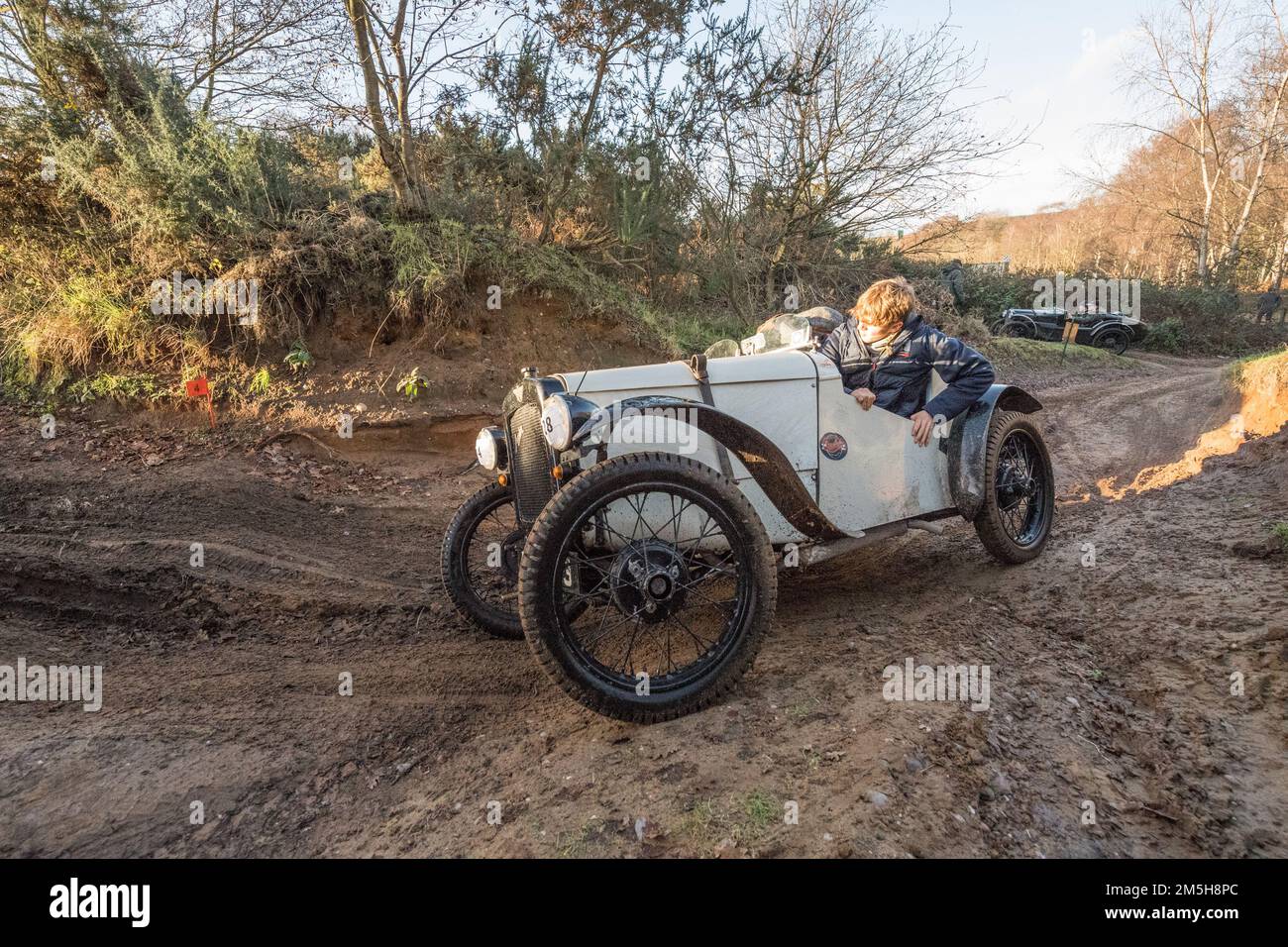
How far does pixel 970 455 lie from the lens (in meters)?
3.88

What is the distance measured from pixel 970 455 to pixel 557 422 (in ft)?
8.06

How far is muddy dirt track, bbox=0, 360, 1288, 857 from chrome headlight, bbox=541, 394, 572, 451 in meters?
1.16

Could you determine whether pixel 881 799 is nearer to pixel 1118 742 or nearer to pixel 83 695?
pixel 1118 742

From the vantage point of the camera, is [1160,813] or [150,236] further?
[150,236]

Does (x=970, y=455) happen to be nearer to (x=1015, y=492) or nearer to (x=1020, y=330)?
(x=1015, y=492)

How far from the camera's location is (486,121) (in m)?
8.49

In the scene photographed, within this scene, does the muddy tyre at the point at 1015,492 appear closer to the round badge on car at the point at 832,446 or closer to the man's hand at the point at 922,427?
the man's hand at the point at 922,427

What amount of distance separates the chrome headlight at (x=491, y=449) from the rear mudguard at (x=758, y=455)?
855 mm

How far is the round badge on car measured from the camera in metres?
3.59

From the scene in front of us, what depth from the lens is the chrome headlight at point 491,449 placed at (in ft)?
11.9

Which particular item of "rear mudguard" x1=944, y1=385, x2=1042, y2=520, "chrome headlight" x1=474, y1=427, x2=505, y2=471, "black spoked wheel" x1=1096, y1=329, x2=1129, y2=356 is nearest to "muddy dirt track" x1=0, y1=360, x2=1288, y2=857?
"rear mudguard" x1=944, y1=385, x2=1042, y2=520

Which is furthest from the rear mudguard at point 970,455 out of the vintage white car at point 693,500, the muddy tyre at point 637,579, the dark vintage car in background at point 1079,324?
the dark vintage car in background at point 1079,324

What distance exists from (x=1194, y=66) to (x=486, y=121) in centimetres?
2922
